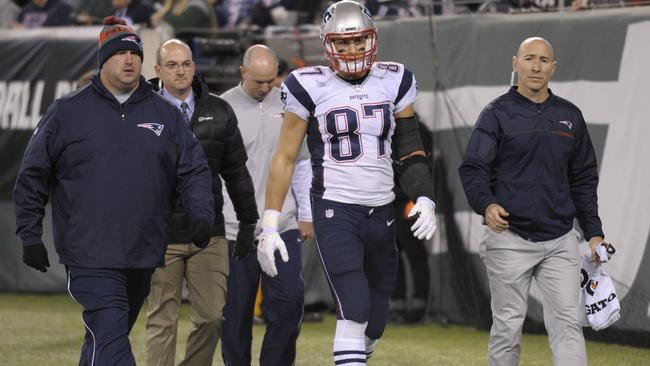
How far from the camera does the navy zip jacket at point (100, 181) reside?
5871mm

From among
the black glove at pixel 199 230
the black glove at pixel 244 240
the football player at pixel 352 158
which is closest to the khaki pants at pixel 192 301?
the black glove at pixel 244 240

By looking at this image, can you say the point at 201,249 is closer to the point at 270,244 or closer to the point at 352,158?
the point at 270,244

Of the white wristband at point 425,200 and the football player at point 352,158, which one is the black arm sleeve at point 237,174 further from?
the white wristband at point 425,200

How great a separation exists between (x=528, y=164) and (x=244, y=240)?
1.61 metres

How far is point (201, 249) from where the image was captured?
6949mm

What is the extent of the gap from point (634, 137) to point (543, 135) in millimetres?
3207

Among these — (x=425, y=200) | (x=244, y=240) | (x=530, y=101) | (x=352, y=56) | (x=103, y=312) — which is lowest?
(x=244, y=240)

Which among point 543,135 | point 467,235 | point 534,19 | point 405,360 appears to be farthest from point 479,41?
point 543,135

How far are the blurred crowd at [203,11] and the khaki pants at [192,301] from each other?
15.5ft

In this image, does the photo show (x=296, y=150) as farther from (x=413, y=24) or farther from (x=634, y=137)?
(x=413, y=24)

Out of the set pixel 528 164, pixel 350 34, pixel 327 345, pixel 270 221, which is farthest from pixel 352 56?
pixel 327 345

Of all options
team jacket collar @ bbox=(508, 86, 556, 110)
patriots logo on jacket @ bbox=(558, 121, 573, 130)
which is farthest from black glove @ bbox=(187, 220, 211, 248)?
patriots logo on jacket @ bbox=(558, 121, 573, 130)

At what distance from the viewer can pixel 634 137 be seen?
962 centimetres

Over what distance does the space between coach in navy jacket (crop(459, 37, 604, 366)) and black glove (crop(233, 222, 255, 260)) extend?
1237 millimetres
